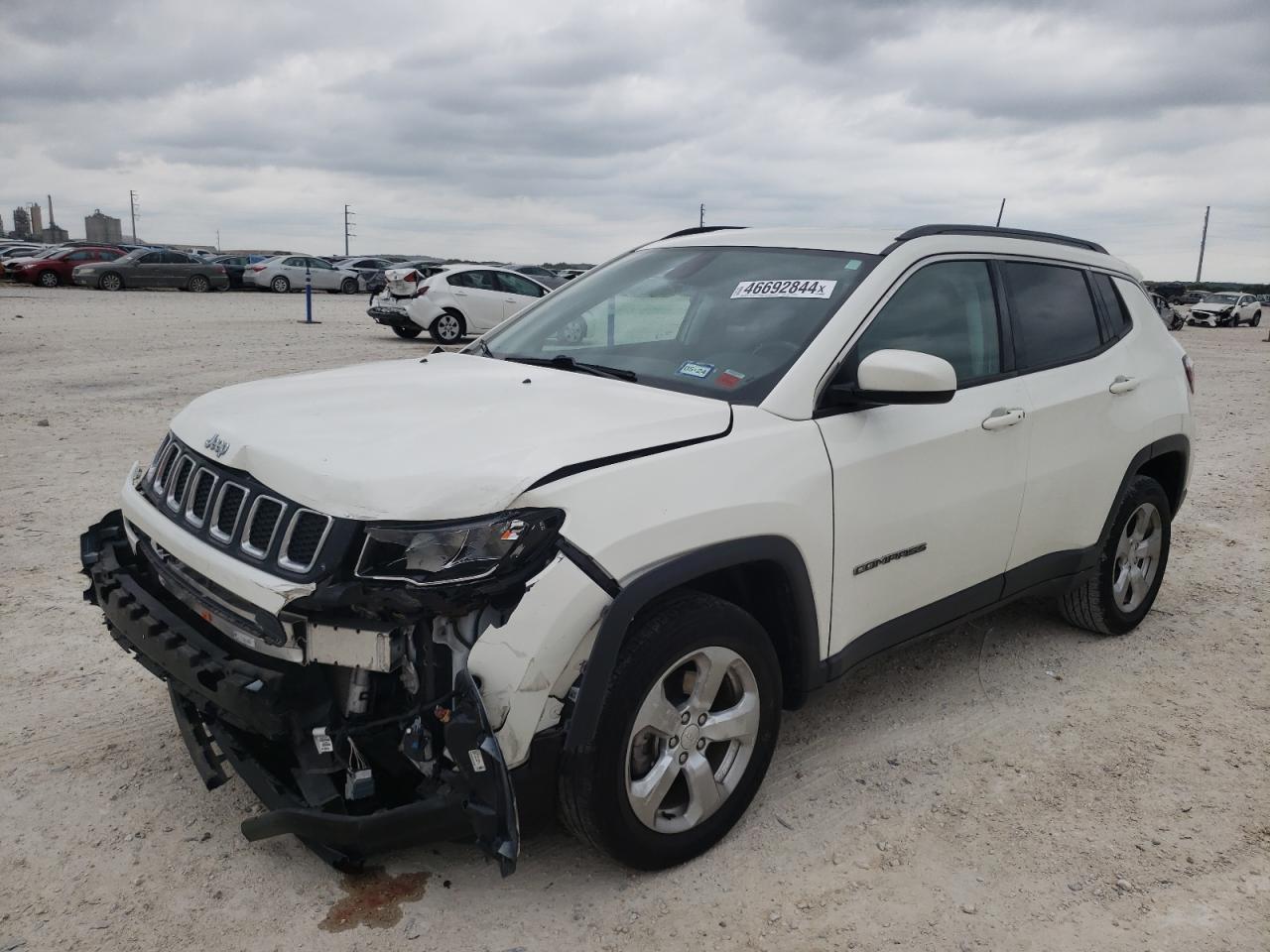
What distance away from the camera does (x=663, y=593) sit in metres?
2.65

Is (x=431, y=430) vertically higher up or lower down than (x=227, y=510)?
higher up

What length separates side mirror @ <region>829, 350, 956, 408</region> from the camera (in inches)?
116

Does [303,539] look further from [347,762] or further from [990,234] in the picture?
[990,234]

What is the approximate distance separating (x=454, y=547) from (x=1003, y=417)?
87.1 inches

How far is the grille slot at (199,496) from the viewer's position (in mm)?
2816

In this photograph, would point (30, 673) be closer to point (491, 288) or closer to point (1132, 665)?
point (1132, 665)

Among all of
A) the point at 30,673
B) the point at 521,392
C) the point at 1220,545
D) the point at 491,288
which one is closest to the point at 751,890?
the point at 521,392

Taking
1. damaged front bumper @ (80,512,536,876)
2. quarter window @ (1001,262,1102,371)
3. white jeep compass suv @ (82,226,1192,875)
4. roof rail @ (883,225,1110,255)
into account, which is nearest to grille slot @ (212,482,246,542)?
white jeep compass suv @ (82,226,1192,875)

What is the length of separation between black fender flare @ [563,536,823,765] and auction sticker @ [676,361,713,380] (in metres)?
0.67

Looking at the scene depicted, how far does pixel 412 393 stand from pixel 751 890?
1.80m

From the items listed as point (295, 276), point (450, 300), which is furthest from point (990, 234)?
point (295, 276)

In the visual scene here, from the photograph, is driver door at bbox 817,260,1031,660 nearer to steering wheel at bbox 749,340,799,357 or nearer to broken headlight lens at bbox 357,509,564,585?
steering wheel at bbox 749,340,799,357

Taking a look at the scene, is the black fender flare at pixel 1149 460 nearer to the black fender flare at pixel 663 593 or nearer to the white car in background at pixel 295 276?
the black fender flare at pixel 663 593

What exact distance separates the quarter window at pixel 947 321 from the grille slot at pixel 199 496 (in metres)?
1.98
